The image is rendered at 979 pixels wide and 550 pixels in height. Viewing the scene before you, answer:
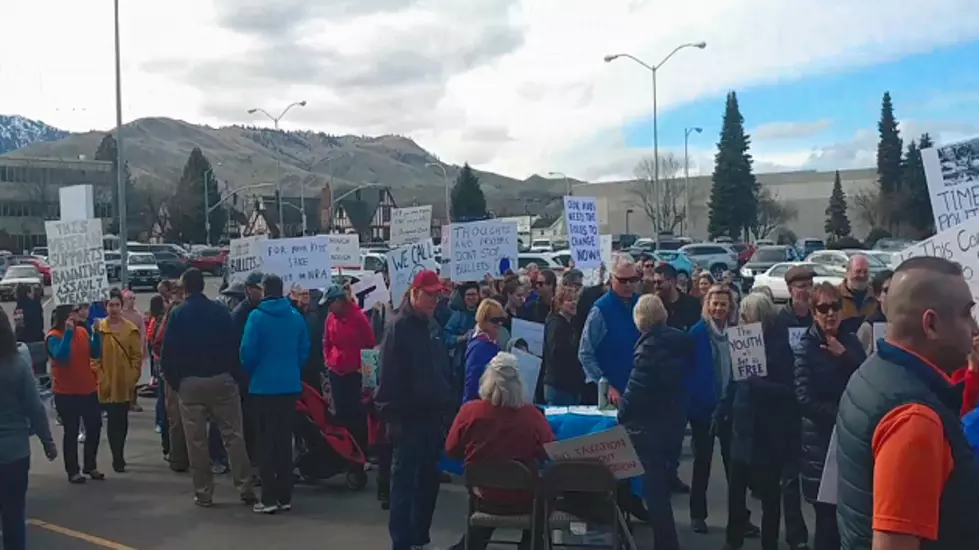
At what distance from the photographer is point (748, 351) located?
648cm

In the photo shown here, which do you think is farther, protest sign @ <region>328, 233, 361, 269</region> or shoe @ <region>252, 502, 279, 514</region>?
protest sign @ <region>328, 233, 361, 269</region>

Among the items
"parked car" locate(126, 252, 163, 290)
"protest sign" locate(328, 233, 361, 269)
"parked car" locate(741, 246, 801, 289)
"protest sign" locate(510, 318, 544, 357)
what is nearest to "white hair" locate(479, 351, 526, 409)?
"protest sign" locate(510, 318, 544, 357)

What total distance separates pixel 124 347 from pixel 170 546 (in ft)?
11.0

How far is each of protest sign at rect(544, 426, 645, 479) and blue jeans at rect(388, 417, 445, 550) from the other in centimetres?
114

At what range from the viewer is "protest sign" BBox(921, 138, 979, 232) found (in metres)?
6.23

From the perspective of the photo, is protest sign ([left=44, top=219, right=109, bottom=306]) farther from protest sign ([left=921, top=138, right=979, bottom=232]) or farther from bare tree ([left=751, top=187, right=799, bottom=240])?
bare tree ([left=751, top=187, right=799, bottom=240])

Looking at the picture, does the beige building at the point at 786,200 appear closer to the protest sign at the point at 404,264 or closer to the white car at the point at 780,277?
the white car at the point at 780,277

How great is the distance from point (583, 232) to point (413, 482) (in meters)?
7.40

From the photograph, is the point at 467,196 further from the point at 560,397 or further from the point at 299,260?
the point at 560,397

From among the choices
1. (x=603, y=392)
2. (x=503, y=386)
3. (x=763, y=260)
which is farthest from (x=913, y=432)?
(x=763, y=260)

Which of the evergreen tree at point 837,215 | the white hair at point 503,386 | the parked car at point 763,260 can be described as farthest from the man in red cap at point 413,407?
the evergreen tree at point 837,215

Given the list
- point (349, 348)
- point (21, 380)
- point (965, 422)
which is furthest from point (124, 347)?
point (965, 422)

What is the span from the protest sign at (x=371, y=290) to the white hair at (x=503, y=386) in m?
6.32

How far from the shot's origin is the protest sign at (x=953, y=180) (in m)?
6.23
